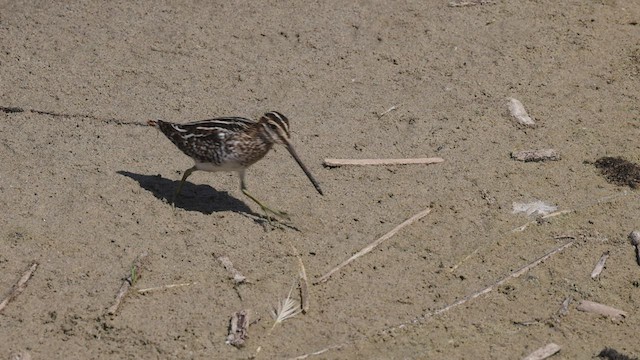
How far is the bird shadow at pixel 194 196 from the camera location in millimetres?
8695

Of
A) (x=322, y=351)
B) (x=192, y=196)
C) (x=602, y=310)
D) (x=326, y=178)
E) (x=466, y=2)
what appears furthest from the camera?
(x=466, y=2)

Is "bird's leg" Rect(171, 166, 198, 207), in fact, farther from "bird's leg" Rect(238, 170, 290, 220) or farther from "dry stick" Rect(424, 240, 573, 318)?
"dry stick" Rect(424, 240, 573, 318)

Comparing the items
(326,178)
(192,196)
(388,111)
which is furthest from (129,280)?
(388,111)

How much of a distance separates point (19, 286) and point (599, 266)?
14.8 feet

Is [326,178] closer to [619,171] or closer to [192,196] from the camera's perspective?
[192,196]

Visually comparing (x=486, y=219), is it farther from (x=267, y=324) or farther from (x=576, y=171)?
(x=267, y=324)

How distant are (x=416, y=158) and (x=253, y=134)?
1694mm

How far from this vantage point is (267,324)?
7.38 metres

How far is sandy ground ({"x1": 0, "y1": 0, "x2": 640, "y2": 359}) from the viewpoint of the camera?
24.3ft

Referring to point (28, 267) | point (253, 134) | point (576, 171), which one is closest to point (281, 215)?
point (253, 134)

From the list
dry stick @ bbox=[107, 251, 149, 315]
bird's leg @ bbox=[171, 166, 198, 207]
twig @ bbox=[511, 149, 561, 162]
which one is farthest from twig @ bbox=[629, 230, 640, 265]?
dry stick @ bbox=[107, 251, 149, 315]

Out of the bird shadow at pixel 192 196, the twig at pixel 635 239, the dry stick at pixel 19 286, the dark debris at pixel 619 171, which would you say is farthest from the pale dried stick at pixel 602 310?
the dry stick at pixel 19 286

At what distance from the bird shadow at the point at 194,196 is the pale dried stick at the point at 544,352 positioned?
254cm

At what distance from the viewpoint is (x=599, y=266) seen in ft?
26.2
